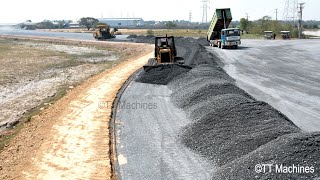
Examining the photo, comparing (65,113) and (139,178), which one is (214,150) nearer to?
(139,178)

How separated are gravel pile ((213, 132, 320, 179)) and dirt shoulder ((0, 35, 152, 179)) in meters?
3.58

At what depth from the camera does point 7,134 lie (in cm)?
Result: 1426

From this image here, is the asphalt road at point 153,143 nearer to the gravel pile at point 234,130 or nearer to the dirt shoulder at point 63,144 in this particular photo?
the gravel pile at point 234,130

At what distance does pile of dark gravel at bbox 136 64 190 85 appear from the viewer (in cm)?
2278

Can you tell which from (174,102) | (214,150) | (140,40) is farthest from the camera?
Answer: (140,40)

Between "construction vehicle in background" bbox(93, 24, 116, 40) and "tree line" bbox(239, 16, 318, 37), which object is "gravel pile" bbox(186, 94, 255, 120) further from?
"tree line" bbox(239, 16, 318, 37)

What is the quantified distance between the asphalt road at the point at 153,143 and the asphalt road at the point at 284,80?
506cm

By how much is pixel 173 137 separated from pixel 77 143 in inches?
135

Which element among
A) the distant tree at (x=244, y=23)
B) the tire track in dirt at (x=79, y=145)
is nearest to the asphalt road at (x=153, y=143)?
the tire track in dirt at (x=79, y=145)

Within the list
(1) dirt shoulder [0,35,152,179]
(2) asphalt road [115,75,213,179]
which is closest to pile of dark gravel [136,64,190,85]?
(2) asphalt road [115,75,213,179]

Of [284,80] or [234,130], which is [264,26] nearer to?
[284,80]

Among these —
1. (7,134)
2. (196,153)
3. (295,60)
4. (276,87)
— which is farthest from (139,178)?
(295,60)

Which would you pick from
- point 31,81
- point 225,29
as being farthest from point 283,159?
point 225,29

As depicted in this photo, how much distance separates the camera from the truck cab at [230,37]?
40.0m
